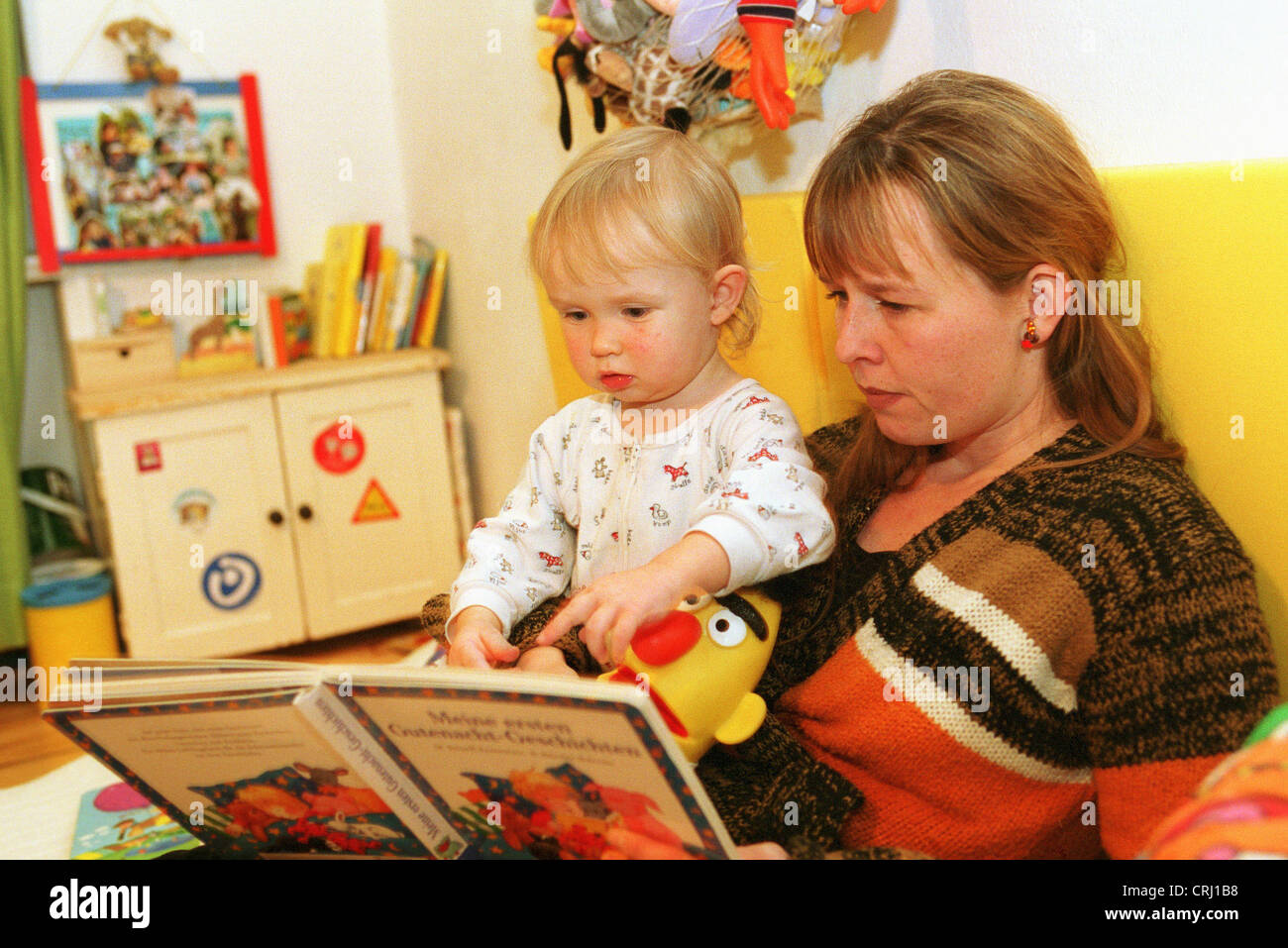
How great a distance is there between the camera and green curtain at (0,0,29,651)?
245 cm

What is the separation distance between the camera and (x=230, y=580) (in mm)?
2592

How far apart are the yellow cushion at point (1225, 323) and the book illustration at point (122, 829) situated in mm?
1164

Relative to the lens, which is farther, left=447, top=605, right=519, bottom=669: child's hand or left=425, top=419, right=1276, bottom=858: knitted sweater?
left=447, top=605, right=519, bottom=669: child's hand

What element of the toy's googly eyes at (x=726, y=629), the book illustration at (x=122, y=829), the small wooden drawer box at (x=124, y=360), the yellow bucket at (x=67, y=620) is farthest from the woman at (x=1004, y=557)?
the small wooden drawer box at (x=124, y=360)

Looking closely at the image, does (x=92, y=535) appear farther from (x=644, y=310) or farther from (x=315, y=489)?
(x=644, y=310)

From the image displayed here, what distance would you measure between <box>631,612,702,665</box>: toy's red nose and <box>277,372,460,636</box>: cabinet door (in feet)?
6.29

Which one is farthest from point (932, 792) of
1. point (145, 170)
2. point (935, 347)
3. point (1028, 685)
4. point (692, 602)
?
point (145, 170)

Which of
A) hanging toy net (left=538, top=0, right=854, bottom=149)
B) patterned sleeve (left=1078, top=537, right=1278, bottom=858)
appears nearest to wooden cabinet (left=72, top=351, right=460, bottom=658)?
hanging toy net (left=538, top=0, right=854, bottom=149)

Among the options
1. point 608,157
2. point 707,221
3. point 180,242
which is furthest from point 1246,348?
point 180,242

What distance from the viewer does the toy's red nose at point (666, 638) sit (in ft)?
2.93

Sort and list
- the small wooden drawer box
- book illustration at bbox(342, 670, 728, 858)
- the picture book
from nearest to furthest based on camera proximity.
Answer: book illustration at bbox(342, 670, 728, 858) → the small wooden drawer box → the picture book

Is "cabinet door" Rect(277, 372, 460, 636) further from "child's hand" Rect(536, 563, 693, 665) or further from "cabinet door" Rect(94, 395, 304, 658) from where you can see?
"child's hand" Rect(536, 563, 693, 665)

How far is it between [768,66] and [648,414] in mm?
422
